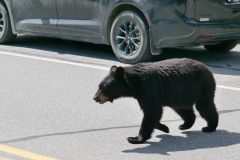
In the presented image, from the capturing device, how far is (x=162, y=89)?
6445 millimetres

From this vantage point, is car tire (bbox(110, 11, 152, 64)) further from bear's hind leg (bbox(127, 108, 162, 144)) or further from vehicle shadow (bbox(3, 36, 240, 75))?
bear's hind leg (bbox(127, 108, 162, 144))

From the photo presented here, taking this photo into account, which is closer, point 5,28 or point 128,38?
point 128,38

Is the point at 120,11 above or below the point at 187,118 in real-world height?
above

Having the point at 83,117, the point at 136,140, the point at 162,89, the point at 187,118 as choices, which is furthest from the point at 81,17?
the point at 136,140

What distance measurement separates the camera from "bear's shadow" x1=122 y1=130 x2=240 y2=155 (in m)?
6.18

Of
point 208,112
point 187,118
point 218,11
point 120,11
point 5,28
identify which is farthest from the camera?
point 5,28

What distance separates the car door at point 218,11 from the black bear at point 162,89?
11.2ft

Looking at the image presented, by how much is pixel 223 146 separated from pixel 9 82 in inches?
154

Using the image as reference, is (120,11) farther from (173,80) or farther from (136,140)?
(136,140)

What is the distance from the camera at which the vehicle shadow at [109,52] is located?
34.0 ft

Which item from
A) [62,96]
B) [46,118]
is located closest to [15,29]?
[62,96]

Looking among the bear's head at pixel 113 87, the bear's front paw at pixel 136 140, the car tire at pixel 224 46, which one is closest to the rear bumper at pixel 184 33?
the car tire at pixel 224 46

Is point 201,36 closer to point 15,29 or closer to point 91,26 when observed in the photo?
point 91,26

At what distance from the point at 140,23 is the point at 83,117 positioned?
3.17 meters
